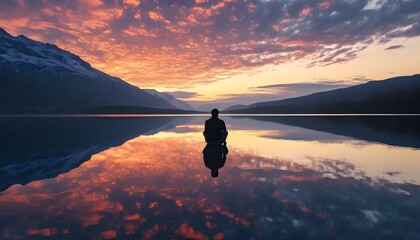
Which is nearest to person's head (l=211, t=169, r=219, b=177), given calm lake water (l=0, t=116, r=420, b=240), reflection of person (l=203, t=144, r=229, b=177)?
reflection of person (l=203, t=144, r=229, b=177)

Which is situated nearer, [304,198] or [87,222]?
[87,222]

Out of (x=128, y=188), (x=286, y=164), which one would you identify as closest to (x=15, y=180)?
(x=128, y=188)

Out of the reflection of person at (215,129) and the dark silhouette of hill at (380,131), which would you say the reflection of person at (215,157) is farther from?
the dark silhouette of hill at (380,131)

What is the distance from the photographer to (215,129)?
2328 centimetres

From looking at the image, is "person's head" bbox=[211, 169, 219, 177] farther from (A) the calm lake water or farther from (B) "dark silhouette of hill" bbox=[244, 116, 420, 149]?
(B) "dark silhouette of hill" bbox=[244, 116, 420, 149]

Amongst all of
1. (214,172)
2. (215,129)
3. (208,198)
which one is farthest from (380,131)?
(208,198)

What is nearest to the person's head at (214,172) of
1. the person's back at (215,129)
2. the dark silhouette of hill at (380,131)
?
the person's back at (215,129)

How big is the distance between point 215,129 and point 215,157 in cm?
252

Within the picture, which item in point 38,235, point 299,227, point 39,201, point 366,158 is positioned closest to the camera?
point 38,235

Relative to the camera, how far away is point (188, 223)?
8.64 m

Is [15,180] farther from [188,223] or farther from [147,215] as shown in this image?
[188,223]

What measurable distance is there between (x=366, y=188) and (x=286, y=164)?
6.49m

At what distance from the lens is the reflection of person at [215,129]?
23000 millimetres

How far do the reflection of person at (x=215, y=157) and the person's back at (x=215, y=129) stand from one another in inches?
21.8
